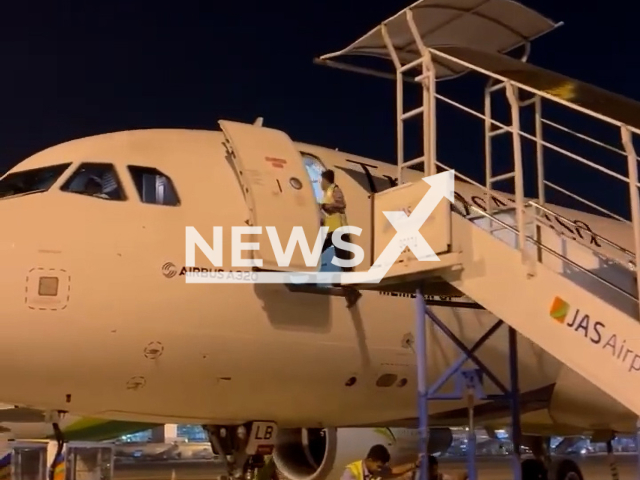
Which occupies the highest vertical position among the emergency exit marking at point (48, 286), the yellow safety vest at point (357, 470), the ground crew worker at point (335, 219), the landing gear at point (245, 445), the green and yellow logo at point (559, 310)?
the ground crew worker at point (335, 219)

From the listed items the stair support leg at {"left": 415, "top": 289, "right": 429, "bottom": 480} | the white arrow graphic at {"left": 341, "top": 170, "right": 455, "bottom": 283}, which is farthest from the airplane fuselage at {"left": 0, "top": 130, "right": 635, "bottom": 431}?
the stair support leg at {"left": 415, "top": 289, "right": 429, "bottom": 480}

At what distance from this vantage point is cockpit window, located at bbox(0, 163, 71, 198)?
26.9 feet

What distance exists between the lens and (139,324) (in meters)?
7.61

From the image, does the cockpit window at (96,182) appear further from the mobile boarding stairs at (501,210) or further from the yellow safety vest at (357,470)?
the yellow safety vest at (357,470)

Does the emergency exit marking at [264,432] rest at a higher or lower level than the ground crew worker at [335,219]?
lower

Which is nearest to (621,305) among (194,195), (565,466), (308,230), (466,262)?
(466,262)

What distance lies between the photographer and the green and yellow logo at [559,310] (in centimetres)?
639

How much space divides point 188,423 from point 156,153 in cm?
282

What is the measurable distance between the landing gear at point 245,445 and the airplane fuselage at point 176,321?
17cm

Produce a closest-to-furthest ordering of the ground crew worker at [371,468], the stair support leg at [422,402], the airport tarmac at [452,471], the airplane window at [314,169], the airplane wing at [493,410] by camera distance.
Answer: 1. the stair support leg at [422,402]
2. the ground crew worker at [371,468]
3. the airplane window at [314,169]
4. the airplane wing at [493,410]
5. the airport tarmac at [452,471]

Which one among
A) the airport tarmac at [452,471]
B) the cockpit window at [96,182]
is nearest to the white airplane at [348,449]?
the cockpit window at [96,182]

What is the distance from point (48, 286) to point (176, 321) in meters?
1.17

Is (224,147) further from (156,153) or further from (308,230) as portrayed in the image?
(308,230)

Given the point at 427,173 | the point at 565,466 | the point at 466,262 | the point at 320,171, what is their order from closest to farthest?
the point at 466,262
the point at 427,173
the point at 320,171
the point at 565,466
